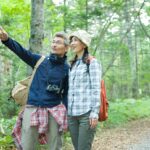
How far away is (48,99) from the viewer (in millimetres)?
5180

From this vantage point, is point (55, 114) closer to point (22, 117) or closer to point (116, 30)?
point (22, 117)

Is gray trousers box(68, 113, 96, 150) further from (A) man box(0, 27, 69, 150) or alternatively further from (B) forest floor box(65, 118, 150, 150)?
(B) forest floor box(65, 118, 150, 150)

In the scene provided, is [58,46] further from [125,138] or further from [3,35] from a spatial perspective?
[125,138]

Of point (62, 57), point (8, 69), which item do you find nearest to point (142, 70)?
point (8, 69)

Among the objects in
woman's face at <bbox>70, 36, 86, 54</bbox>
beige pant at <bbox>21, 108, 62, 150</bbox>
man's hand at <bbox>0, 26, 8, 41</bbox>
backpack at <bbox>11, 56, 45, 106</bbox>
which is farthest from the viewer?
backpack at <bbox>11, 56, 45, 106</bbox>

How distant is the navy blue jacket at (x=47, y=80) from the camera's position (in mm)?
5176

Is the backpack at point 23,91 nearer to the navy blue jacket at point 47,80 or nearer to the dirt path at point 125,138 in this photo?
the navy blue jacket at point 47,80

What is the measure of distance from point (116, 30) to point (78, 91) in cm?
3472

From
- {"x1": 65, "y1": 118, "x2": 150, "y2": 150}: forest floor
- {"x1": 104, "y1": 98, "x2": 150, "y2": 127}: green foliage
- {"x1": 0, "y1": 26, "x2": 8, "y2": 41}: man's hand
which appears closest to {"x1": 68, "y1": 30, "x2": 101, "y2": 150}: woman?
{"x1": 0, "y1": 26, "x2": 8, "y2": 41}: man's hand

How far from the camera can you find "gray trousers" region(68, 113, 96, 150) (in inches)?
193

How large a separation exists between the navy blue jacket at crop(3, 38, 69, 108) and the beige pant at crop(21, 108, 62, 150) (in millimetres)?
193

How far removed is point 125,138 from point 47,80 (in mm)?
6754

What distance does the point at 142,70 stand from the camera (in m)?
39.1

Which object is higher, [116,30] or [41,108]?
[116,30]
